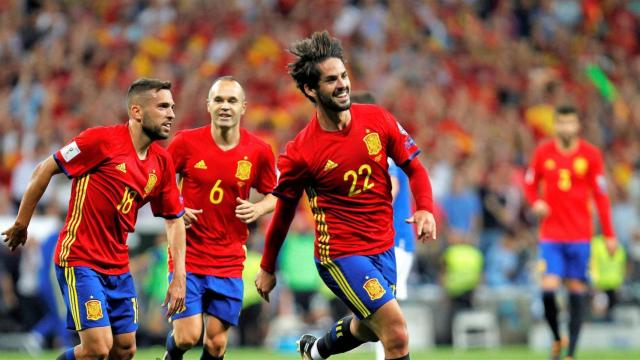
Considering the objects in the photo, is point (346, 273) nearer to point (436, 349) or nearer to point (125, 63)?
point (436, 349)

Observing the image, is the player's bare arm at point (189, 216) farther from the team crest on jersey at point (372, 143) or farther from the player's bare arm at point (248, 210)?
the team crest on jersey at point (372, 143)

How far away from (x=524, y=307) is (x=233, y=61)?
6652 millimetres

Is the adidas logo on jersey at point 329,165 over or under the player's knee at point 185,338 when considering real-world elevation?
over

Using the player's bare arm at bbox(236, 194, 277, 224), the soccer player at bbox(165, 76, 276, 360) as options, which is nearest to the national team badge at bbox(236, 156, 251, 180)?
the soccer player at bbox(165, 76, 276, 360)

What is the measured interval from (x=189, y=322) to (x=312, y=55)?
232 centimetres

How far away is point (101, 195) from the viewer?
26.3 feet

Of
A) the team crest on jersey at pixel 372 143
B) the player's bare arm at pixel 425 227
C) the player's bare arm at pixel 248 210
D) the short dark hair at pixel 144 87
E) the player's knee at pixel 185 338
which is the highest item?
the short dark hair at pixel 144 87

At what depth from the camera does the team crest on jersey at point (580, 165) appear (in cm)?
1248

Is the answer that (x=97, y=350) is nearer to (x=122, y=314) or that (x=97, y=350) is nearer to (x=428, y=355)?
(x=122, y=314)

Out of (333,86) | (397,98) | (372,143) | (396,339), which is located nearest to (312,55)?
(333,86)

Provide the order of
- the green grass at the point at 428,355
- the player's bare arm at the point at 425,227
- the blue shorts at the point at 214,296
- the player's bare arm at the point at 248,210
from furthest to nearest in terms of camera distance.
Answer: the green grass at the point at 428,355, the blue shorts at the point at 214,296, the player's bare arm at the point at 248,210, the player's bare arm at the point at 425,227

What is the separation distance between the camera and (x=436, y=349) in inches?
603

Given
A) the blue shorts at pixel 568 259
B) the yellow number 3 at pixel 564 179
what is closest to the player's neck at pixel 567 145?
the yellow number 3 at pixel 564 179

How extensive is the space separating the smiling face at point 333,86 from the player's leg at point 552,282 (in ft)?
16.4
